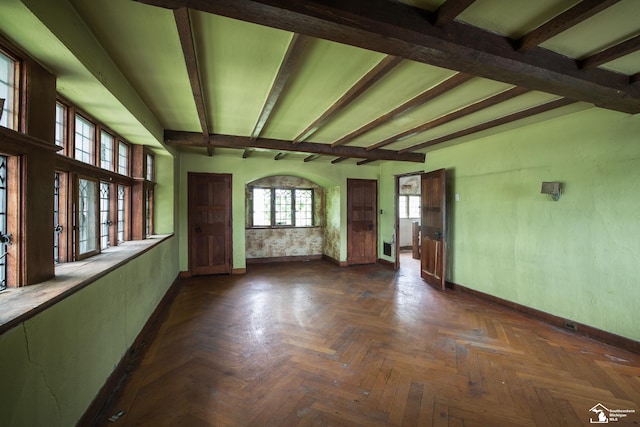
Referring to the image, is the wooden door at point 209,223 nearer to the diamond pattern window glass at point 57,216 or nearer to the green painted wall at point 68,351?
the green painted wall at point 68,351

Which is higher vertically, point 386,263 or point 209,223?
point 209,223

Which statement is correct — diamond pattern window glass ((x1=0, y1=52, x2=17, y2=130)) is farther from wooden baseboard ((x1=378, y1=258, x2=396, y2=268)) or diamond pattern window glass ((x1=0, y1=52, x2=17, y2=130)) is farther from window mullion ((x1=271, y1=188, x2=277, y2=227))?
wooden baseboard ((x1=378, y1=258, x2=396, y2=268))

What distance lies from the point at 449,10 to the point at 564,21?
0.69 metres

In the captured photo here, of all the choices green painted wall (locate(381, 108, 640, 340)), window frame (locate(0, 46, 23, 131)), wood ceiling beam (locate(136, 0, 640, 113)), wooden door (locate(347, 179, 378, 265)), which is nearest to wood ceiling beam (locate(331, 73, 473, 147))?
wood ceiling beam (locate(136, 0, 640, 113))

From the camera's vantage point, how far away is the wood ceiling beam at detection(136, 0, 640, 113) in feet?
4.23

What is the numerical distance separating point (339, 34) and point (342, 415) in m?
2.35

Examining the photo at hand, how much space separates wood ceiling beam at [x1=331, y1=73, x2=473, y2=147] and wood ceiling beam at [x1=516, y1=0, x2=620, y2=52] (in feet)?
1.45

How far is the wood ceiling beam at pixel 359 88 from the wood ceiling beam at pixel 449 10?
39 cm

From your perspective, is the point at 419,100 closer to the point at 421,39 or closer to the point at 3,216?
the point at 421,39

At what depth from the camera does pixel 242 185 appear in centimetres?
554

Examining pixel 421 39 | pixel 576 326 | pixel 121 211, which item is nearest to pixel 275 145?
pixel 121 211

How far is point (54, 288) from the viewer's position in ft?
4.88

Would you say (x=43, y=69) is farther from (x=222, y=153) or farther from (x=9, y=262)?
(x=222, y=153)

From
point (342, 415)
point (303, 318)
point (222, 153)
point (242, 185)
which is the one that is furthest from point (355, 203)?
point (342, 415)
